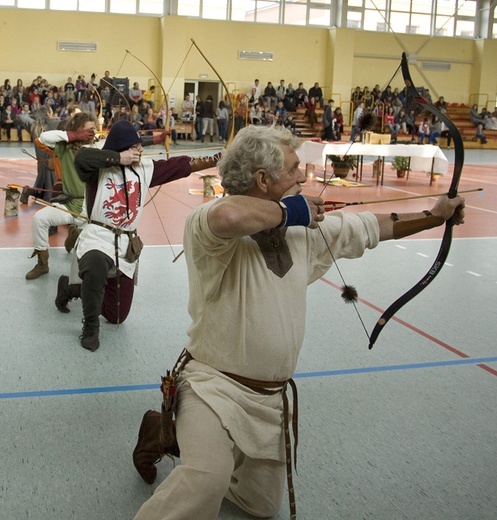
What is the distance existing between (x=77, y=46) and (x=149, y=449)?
21907mm

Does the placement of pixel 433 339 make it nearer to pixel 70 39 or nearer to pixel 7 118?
pixel 7 118

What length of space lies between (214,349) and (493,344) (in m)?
2.47

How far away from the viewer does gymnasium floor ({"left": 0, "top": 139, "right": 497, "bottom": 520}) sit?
2525 mm

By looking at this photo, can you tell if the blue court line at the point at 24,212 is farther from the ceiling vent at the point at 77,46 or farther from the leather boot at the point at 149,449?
the ceiling vent at the point at 77,46

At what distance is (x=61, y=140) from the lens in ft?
16.9

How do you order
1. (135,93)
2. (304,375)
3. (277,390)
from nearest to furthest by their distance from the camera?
(277,390), (304,375), (135,93)

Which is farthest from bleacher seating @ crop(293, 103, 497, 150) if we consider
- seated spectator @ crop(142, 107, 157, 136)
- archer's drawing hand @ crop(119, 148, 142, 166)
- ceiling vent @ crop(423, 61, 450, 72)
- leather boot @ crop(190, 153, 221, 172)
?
archer's drawing hand @ crop(119, 148, 142, 166)

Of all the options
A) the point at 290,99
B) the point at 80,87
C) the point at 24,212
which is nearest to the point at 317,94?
the point at 290,99

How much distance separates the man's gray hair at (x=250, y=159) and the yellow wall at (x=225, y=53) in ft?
62.7

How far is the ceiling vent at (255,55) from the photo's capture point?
24312mm

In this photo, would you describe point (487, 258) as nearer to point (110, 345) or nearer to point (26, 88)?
point (110, 345)

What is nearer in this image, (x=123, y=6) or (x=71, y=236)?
(x=71, y=236)

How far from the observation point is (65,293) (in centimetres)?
444

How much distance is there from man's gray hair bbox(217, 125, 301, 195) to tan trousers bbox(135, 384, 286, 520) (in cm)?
62
